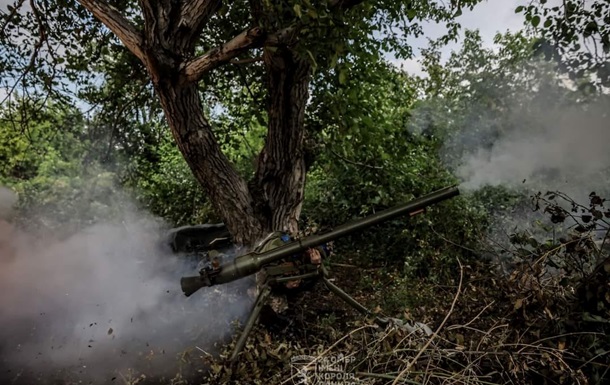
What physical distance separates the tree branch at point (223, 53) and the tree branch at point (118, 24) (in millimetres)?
491

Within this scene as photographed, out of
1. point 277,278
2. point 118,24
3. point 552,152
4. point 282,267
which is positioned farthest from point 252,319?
point 552,152

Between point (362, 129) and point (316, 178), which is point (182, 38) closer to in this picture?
point (362, 129)

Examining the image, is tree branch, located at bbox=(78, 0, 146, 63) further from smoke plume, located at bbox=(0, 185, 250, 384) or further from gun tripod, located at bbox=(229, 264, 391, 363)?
smoke plume, located at bbox=(0, 185, 250, 384)

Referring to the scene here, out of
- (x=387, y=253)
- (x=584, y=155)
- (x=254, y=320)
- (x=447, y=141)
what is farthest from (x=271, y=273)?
(x=447, y=141)

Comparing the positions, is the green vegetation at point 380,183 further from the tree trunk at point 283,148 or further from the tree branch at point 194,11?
the tree branch at point 194,11

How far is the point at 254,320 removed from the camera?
3473 mm

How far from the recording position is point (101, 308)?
6227 millimetres

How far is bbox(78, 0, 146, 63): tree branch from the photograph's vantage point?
4.08 metres

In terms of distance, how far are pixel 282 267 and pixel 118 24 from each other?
2.97 meters

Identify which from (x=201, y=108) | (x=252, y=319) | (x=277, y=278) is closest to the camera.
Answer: (x=252, y=319)

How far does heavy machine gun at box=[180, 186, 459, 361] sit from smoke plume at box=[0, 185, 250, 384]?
3.48ft

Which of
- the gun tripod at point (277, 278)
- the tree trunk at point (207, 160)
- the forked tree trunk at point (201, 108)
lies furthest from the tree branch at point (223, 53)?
the gun tripod at point (277, 278)

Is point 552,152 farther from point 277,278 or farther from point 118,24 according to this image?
point 118,24

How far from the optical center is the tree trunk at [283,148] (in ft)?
14.6
